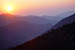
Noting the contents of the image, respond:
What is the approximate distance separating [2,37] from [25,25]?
1384 inches

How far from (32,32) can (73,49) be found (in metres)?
108

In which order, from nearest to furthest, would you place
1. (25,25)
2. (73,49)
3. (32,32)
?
1. (73,49)
2. (32,32)
3. (25,25)

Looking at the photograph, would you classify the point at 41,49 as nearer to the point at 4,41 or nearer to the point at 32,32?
the point at 4,41

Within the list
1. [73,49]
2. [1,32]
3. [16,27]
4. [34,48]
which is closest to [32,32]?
[16,27]

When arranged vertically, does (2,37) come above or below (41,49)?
above

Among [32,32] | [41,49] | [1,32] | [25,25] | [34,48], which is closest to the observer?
[41,49]

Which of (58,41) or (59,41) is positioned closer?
(59,41)

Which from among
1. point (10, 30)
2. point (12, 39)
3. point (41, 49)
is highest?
point (10, 30)

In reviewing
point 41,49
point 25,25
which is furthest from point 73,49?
point 25,25

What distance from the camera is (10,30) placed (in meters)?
114

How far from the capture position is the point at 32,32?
119438mm

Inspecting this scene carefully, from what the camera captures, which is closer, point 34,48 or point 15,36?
point 34,48

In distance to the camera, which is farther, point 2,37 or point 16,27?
point 16,27

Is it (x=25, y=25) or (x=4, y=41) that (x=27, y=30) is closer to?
(x=25, y=25)
